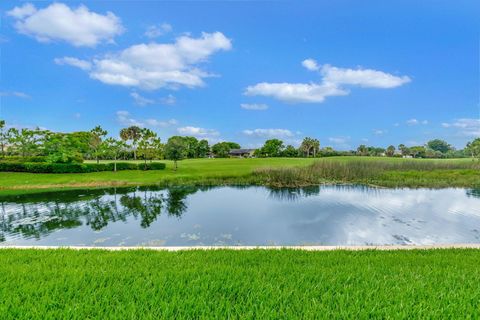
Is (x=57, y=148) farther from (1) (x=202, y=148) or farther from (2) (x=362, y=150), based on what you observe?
(2) (x=362, y=150)

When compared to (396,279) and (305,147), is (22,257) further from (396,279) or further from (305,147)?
(305,147)

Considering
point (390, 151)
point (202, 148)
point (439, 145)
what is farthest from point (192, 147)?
point (439, 145)

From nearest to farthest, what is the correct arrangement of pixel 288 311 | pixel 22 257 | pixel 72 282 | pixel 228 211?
pixel 288 311
pixel 72 282
pixel 22 257
pixel 228 211

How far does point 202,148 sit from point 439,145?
201 feet

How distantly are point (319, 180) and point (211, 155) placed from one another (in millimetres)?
50792

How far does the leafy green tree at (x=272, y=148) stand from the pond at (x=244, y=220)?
48.2 metres

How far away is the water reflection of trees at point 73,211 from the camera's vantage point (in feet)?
24.8

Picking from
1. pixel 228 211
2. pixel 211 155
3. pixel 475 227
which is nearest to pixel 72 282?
pixel 228 211

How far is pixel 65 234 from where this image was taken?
6.83 m

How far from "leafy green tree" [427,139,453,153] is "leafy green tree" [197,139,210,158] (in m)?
58.1

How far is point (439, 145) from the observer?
7331 cm

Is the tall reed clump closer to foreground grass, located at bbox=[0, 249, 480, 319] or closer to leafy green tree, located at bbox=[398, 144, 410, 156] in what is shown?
foreground grass, located at bbox=[0, 249, 480, 319]

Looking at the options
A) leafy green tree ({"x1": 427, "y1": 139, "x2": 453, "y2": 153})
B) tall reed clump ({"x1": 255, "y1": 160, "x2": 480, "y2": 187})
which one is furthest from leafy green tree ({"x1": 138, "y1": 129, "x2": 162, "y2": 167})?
leafy green tree ({"x1": 427, "y1": 139, "x2": 453, "y2": 153})

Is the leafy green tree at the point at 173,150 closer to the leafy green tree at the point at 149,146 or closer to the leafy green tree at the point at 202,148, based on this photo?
the leafy green tree at the point at 149,146
